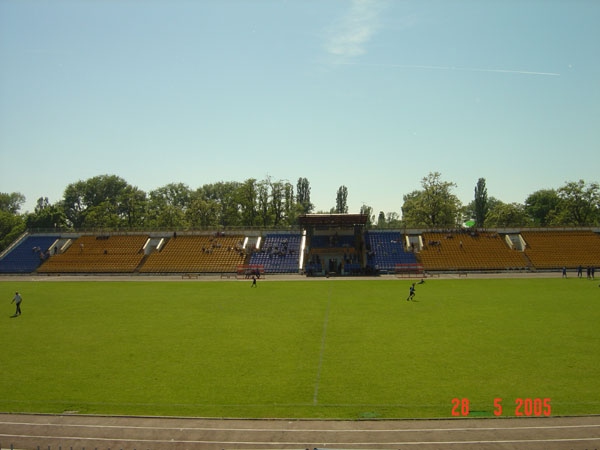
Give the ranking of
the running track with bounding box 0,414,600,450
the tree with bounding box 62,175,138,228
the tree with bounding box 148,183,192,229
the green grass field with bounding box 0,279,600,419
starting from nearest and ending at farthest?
the running track with bounding box 0,414,600,450
the green grass field with bounding box 0,279,600,419
the tree with bounding box 148,183,192,229
the tree with bounding box 62,175,138,228

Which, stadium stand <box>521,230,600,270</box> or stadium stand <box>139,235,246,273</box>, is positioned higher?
stadium stand <box>521,230,600,270</box>

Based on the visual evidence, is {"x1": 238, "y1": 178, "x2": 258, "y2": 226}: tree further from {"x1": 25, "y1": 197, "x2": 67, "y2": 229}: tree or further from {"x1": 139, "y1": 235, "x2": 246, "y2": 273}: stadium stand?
{"x1": 25, "y1": 197, "x2": 67, "y2": 229}: tree

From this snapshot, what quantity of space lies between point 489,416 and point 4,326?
27962mm

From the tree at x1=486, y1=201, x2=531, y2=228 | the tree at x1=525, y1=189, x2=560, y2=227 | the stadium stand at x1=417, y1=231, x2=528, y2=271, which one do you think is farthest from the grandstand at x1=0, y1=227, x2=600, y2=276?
the tree at x1=525, y1=189, x2=560, y2=227

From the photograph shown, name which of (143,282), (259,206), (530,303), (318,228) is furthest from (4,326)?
(259,206)

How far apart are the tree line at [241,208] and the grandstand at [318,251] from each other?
497 centimetres

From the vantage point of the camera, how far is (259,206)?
316ft

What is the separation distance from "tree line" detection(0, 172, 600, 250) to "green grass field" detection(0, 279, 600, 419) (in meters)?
38.9

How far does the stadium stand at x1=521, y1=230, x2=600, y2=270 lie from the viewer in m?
60.3

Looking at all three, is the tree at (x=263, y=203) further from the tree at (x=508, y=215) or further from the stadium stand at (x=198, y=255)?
the tree at (x=508, y=215)

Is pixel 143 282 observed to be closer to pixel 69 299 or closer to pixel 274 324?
pixel 69 299

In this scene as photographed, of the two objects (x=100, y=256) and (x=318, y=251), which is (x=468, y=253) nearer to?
(x=318, y=251)

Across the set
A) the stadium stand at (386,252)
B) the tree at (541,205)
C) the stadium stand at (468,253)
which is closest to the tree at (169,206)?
the stadium stand at (386,252)
